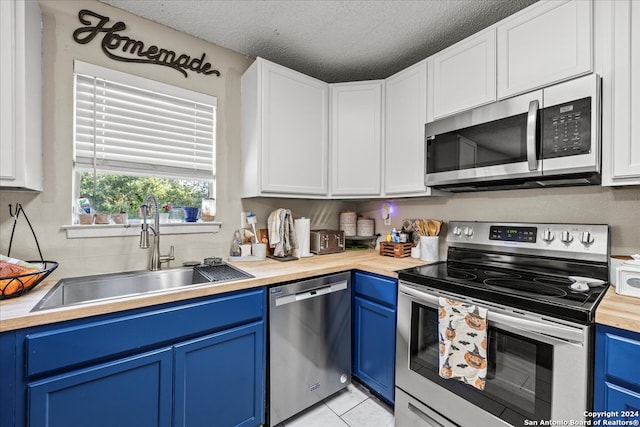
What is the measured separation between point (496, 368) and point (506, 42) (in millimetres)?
1693

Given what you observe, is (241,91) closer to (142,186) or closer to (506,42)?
(142,186)

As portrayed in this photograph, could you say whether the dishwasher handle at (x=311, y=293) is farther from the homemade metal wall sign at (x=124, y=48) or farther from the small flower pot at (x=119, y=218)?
the homemade metal wall sign at (x=124, y=48)

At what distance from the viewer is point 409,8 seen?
1731 millimetres

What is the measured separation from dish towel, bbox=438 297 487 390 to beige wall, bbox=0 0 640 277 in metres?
0.87

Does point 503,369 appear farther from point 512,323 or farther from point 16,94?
point 16,94

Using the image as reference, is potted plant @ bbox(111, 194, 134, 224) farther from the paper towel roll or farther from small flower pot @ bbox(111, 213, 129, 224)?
the paper towel roll

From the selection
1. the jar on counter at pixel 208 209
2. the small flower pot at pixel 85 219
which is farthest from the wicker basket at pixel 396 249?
the small flower pot at pixel 85 219

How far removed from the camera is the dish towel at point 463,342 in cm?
130

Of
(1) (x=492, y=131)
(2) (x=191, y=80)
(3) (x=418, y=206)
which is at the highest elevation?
(2) (x=191, y=80)

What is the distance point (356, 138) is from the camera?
93.8 inches

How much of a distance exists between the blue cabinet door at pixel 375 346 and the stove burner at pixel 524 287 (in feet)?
1.97

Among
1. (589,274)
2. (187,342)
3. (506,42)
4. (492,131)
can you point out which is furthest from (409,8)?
(187,342)

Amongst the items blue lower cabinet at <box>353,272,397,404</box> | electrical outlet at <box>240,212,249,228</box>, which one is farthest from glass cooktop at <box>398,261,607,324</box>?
electrical outlet at <box>240,212,249,228</box>

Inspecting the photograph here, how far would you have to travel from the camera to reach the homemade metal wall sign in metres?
1.65
